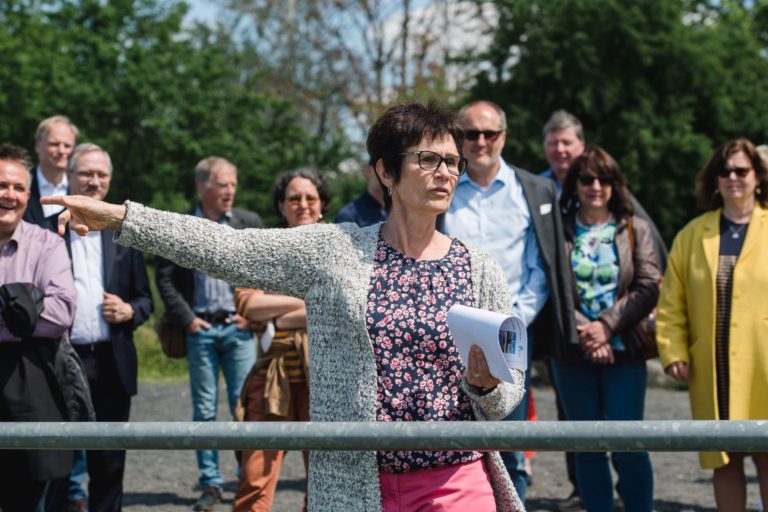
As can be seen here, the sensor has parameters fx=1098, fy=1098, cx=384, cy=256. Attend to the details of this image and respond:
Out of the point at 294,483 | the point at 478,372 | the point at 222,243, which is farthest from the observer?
the point at 294,483

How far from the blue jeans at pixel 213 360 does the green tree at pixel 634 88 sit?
14.0 meters

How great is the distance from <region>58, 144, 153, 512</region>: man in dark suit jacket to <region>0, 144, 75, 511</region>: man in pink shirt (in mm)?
833

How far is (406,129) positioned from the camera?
3.76 meters

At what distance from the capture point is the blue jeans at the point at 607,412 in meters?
6.04

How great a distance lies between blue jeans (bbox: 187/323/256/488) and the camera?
→ 7.89 m

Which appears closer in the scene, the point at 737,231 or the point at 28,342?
the point at 28,342

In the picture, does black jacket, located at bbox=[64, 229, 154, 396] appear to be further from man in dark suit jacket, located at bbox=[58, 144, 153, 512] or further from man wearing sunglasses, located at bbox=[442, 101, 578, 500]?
man wearing sunglasses, located at bbox=[442, 101, 578, 500]

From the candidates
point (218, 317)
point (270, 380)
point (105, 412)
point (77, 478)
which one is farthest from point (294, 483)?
point (270, 380)

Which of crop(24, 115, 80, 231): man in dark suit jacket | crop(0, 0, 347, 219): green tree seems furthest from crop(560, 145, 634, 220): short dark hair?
crop(0, 0, 347, 219): green tree

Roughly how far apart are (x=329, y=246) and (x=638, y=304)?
307cm

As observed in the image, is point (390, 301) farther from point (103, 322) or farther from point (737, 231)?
point (103, 322)

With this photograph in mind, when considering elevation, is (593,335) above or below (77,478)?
above

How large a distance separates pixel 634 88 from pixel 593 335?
16.6 m

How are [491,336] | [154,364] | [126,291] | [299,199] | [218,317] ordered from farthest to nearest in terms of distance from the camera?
1. [154,364]
2. [218,317]
3. [126,291]
4. [299,199]
5. [491,336]
